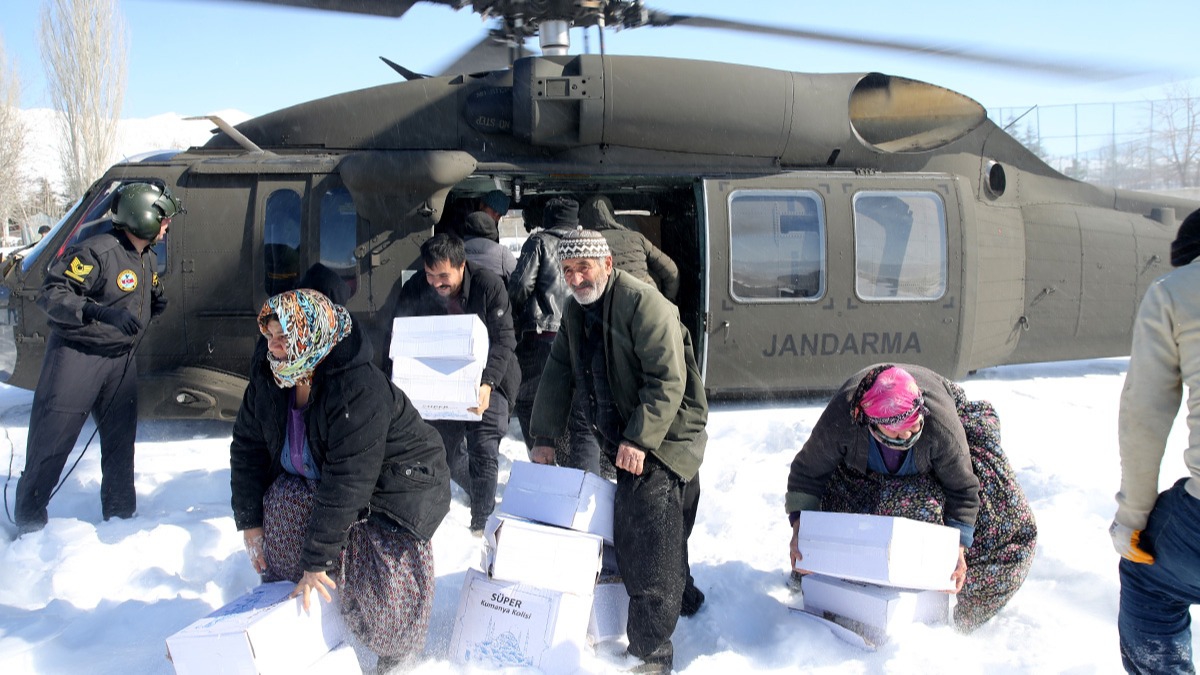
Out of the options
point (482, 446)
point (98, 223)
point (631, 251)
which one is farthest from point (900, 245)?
point (98, 223)

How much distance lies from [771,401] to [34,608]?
523 cm

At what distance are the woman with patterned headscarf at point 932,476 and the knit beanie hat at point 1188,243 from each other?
945mm

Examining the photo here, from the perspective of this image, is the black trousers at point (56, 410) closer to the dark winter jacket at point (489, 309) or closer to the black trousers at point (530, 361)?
the dark winter jacket at point (489, 309)

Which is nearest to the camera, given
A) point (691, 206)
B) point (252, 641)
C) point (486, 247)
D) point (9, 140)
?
point (252, 641)

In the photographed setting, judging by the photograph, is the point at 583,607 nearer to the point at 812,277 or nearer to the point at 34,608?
the point at 34,608

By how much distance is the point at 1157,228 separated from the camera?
767cm

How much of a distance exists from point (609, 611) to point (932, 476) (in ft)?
4.50

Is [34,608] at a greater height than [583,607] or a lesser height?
lesser

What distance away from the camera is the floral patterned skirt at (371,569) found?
2711 mm

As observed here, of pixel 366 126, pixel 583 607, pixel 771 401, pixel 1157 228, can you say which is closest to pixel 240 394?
pixel 366 126

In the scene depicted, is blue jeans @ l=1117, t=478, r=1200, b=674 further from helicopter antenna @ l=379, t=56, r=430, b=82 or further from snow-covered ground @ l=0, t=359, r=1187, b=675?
helicopter antenna @ l=379, t=56, r=430, b=82

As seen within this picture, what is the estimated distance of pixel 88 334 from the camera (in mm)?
4035

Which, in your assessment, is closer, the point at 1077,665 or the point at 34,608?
the point at 1077,665

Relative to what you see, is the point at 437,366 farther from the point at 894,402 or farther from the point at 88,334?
the point at 894,402
